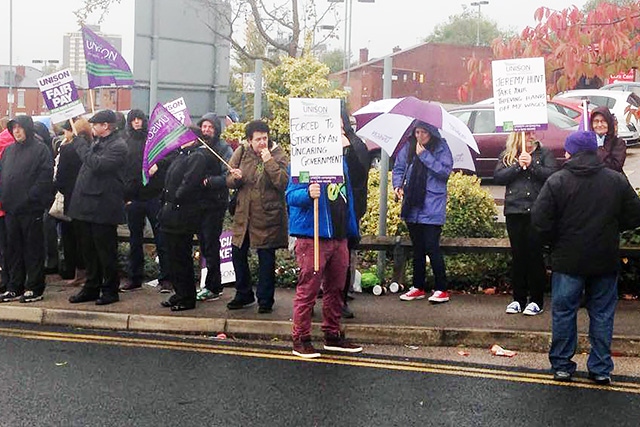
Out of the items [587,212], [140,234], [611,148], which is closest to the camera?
[587,212]

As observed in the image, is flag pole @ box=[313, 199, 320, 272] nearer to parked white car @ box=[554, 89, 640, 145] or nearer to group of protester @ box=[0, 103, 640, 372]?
group of protester @ box=[0, 103, 640, 372]

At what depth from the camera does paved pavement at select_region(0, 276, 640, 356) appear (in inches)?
298

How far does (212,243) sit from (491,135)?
8103 millimetres

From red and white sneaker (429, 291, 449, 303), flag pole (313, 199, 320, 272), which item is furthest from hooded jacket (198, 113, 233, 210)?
red and white sneaker (429, 291, 449, 303)

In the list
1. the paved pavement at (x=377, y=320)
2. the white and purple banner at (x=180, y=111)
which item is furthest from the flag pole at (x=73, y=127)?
the paved pavement at (x=377, y=320)

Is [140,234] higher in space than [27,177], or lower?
lower

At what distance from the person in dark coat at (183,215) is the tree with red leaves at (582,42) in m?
3.09

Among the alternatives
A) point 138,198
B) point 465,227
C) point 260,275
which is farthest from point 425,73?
point 260,275

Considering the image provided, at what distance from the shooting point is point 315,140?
23.6 ft

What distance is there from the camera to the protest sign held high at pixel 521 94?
7789 mm

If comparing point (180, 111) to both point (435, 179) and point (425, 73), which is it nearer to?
point (435, 179)

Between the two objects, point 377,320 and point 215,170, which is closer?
point 377,320

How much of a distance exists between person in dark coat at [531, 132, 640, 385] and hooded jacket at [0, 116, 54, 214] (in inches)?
198

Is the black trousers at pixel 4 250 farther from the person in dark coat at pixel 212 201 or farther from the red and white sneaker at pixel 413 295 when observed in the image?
the red and white sneaker at pixel 413 295
